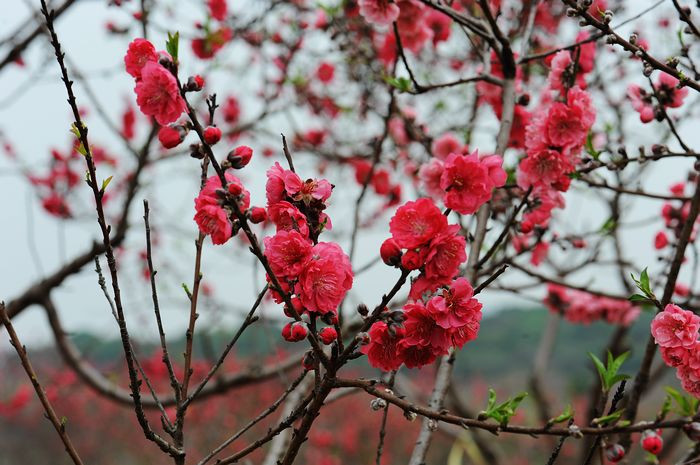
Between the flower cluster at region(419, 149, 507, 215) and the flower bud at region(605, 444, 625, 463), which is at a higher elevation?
the flower cluster at region(419, 149, 507, 215)

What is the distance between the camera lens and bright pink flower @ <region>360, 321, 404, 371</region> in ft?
4.04

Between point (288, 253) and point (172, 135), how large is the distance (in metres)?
0.36

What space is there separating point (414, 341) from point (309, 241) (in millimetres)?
283

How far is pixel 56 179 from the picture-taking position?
218 inches

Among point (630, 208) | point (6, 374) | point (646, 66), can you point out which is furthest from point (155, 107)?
point (6, 374)

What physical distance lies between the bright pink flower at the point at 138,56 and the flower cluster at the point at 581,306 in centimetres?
292

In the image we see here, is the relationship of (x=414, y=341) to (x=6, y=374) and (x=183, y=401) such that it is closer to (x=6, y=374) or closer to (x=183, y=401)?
(x=183, y=401)

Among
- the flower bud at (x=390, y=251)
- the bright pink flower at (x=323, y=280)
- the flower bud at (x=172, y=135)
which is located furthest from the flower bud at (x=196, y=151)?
the flower bud at (x=390, y=251)

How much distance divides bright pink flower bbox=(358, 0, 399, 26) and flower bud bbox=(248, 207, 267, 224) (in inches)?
48.0

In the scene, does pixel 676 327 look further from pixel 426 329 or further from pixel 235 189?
pixel 235 189

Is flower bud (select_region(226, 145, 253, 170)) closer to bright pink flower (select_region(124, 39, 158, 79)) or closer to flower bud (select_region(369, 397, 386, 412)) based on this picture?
bright pink flower (select_region(124, 39, 158, 79))

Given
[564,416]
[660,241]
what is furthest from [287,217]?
[660,241]

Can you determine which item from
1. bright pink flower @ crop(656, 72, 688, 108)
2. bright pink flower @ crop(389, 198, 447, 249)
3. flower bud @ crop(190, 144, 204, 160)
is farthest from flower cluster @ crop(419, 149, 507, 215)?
bright pink flower @ crop(656, 72, 688, 108)

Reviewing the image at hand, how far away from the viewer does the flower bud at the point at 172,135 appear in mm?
1230
